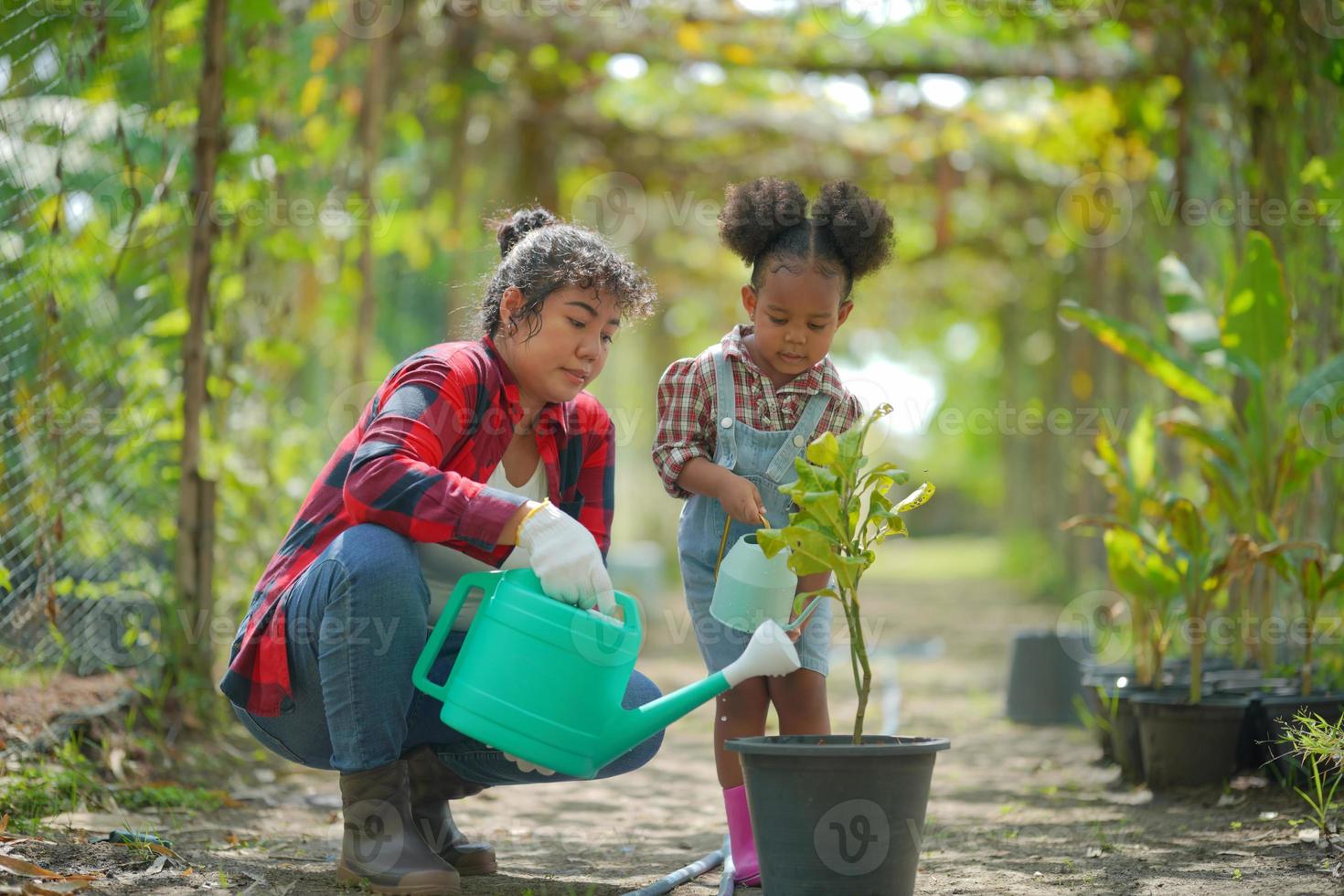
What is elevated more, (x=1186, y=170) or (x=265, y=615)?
(x=1186, y=170)

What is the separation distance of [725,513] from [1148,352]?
6.03 feet

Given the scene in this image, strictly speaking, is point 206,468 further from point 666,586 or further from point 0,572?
point 666,586

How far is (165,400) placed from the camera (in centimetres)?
378

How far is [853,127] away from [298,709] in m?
7.13

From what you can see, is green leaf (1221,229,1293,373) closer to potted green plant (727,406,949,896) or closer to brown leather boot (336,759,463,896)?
potted green plant (727,406,949,896)

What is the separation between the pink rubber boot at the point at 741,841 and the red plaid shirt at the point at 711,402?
0.61 m

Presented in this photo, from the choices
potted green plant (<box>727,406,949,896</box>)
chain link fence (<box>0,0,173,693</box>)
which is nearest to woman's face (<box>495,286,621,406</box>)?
potted green plant (<box>727,406,949,896</box>)

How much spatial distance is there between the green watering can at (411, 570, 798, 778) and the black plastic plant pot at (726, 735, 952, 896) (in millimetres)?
150

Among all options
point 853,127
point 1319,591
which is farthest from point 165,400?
point 853,127

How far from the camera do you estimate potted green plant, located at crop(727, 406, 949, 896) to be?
1819 mm

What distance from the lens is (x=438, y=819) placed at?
237 centimetres

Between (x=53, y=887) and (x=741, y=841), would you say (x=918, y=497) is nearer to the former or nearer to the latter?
(x=741, y=841)

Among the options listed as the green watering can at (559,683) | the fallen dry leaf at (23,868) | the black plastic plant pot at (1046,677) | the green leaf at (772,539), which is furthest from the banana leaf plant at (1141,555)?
the fallen dry leaf at (23,868)

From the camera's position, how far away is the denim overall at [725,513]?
8.08 ft
